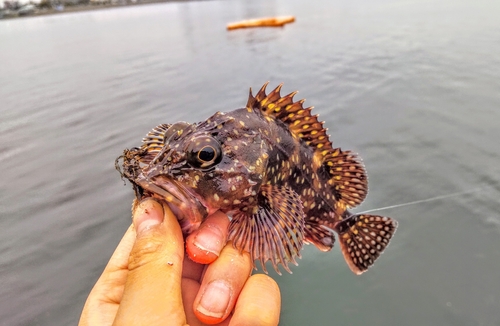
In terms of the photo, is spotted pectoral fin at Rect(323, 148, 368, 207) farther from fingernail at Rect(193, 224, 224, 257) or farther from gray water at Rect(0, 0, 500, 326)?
fingernail at Rect(193, 224, 224, 257)

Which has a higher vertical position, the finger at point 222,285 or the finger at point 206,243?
the finger at point 206,243

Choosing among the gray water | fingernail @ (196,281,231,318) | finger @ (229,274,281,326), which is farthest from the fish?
the gray water

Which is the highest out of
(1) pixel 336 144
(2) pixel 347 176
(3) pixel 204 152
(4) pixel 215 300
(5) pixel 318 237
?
(3) pixel 204 152

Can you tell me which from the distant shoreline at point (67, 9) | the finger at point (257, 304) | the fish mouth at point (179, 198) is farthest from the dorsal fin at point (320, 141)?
the distant shoreline at point (67, 9)

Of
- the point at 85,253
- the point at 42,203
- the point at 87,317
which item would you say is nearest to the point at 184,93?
the point at 42,203

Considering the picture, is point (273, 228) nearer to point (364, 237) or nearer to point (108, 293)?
point (108, 293)

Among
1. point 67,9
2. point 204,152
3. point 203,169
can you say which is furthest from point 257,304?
point 67,9

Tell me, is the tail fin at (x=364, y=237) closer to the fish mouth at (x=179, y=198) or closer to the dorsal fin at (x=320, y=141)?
the dorsal fin at (x=320, y=141)
